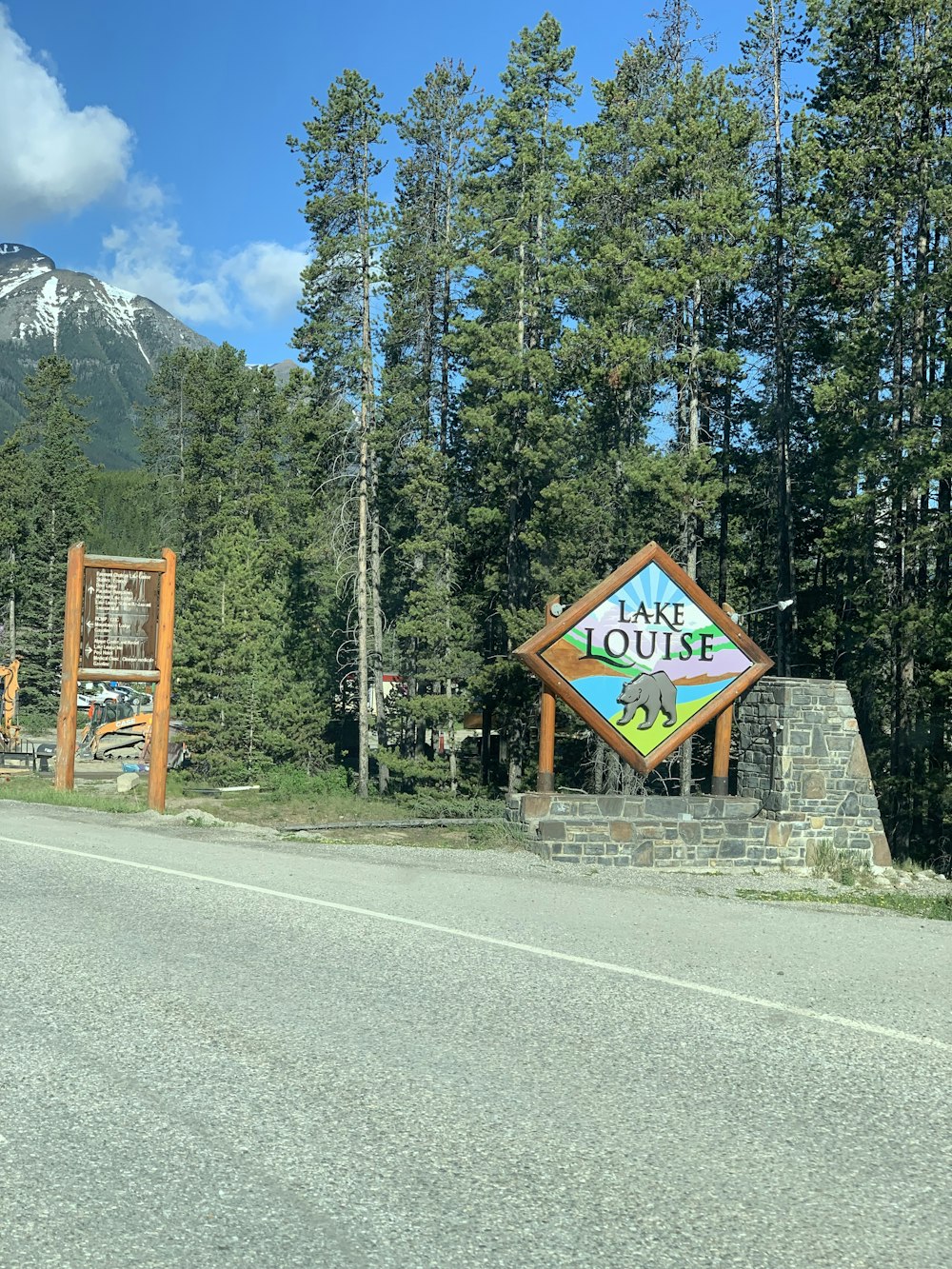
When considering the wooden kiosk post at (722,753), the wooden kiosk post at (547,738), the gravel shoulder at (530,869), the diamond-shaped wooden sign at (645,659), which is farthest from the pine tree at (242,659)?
the diamond-shaped wooden sign at (645,659)

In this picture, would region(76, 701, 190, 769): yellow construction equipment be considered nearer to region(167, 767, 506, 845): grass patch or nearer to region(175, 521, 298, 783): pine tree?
region(175, 521, 298, 783): pine tree

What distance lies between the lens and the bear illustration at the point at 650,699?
16703 mm

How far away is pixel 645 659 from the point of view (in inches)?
659

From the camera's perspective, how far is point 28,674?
2825 inches

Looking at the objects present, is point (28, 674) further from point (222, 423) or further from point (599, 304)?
point (599, 304)

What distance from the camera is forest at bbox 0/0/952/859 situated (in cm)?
3023

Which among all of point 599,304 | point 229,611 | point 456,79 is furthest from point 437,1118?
point 456,79

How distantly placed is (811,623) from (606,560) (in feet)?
21.0

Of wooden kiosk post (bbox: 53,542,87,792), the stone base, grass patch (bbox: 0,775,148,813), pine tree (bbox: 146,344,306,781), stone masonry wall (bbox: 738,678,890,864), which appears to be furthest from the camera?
pine tree (bbox: 146,344,306,781)

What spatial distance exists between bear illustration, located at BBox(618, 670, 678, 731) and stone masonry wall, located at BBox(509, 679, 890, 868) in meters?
1.26

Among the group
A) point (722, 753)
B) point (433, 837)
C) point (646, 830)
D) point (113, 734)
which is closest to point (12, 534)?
point (113, 734)

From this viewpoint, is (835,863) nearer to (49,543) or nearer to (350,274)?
Answer: (350,274)

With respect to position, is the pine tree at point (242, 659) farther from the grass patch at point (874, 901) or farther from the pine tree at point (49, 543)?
the grass patch at point (874, 901)

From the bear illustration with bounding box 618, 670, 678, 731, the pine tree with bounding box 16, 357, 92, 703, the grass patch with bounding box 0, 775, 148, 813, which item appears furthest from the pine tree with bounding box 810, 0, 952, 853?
the pine tree with bounding box 16, 357, 92, 703
